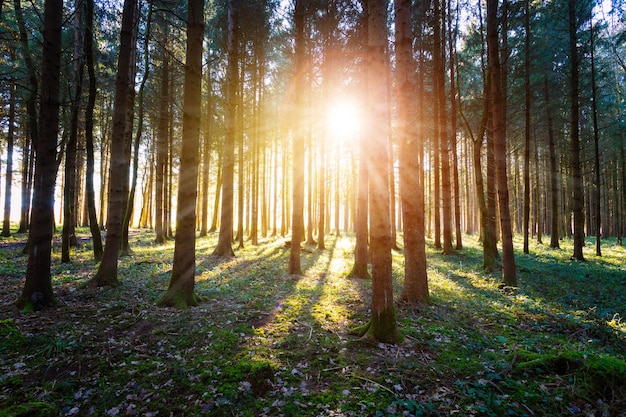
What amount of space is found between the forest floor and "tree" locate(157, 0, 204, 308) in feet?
2.01

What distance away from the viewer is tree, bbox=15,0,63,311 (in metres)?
5.78

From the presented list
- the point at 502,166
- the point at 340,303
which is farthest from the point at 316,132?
the point at 340,303

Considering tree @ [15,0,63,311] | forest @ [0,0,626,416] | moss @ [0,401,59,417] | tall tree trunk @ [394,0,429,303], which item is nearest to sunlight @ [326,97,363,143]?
forest @ [0,0,626,416]

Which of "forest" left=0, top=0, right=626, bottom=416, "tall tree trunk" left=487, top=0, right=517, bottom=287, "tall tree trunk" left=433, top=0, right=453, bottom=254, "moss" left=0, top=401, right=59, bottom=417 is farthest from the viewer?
"tall tree trunk" left=433, top=0, right=453, bottom=254

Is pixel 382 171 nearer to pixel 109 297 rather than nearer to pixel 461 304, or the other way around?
pixel 461 304

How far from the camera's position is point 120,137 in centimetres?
785

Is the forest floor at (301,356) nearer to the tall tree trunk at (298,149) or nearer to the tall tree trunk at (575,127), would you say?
the tall tree trunk at (298,149)

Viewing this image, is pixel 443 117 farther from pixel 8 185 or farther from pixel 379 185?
pixel 8 185

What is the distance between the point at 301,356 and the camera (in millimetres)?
4480

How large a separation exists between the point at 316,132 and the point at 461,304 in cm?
1618

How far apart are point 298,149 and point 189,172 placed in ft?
16.4

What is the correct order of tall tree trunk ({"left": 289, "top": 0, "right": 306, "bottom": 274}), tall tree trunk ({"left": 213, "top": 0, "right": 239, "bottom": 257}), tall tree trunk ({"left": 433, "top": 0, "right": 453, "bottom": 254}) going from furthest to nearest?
tall tree trunk ({"left": 213, "top": 0, "right": 239, "bottom": 257}) < tall tree trunk ({"left": 433, "top": 0, "right": 453, "bottom": 254}) < tall tree trunk ({"left": 289, "top": 0, "right": 306, "bottom": 274})

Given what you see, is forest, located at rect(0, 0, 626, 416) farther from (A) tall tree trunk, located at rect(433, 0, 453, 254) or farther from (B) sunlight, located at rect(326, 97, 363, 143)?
(B) sunlight, located at rect(326, 97, 363, 143)

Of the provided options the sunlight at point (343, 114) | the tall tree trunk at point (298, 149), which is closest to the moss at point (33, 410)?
the tall tree trunk at point (298, 149)
